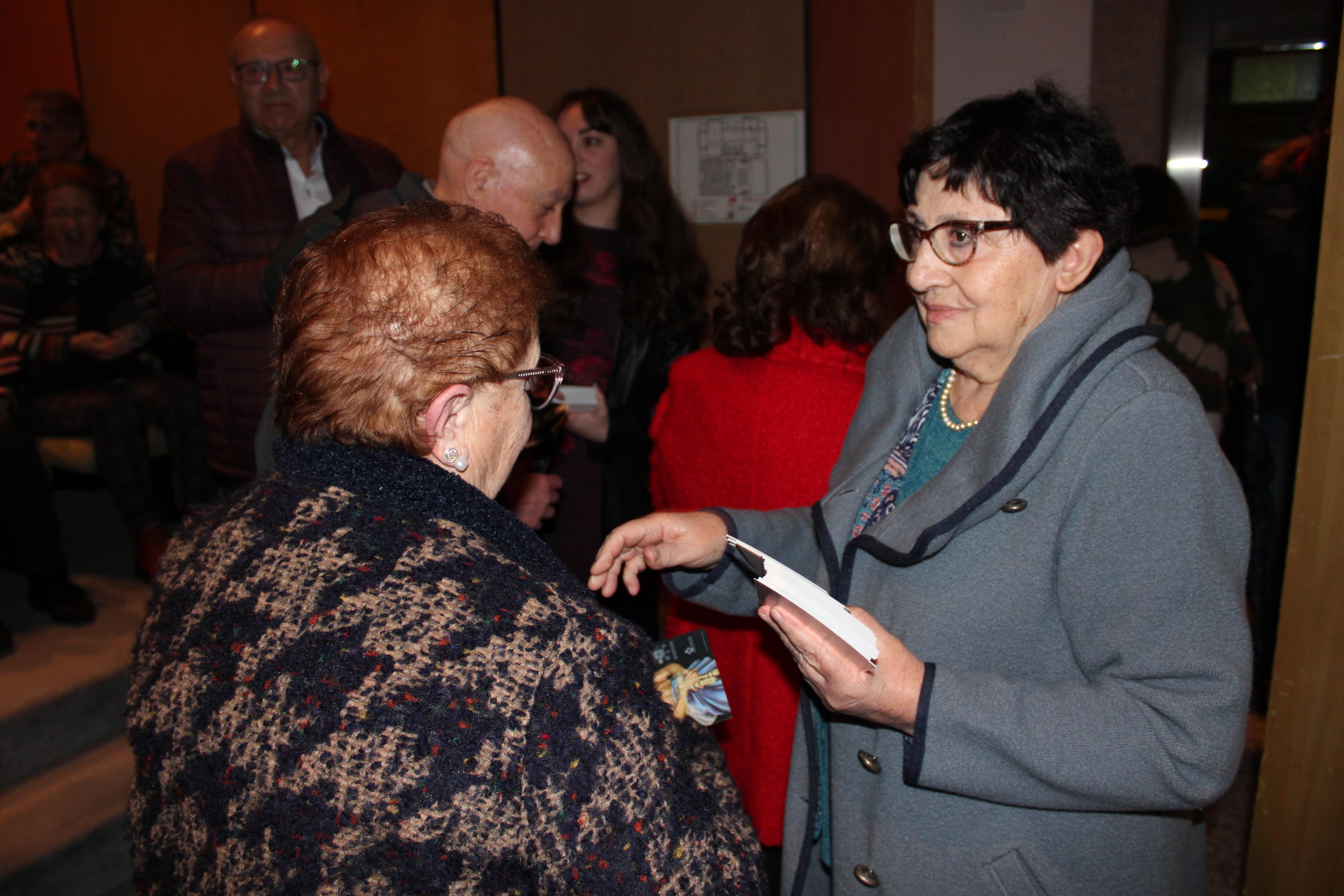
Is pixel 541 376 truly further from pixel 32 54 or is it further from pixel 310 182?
pixel 32 54

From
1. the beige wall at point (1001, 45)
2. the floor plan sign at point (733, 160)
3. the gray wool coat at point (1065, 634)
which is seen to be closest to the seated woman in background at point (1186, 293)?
the beige wall at point (1001, 45)

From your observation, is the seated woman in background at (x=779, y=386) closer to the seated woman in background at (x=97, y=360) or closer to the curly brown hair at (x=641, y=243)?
the curly brown hair at (x=641, y=243)

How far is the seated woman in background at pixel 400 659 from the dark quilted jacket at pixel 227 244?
6.38 feet

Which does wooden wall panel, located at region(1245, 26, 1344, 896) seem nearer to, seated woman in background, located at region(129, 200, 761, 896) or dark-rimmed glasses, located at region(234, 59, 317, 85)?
seated woman in background, located at region(129, 200, 761, 896)

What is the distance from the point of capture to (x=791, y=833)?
162 cm

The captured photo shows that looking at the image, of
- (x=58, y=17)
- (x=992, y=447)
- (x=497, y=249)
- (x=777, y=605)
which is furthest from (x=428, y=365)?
(x=58, y=17)

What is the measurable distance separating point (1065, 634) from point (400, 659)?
93 centimetres

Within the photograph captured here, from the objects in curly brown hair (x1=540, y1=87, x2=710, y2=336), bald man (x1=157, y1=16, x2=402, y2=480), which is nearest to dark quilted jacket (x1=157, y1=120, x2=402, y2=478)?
bald man (x1=157, y1=16, x2=402, y2=480)

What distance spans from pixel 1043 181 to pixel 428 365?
3.15 ft

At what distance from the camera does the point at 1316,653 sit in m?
1.66

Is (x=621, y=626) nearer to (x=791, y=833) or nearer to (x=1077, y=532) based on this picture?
(x=1077, y=532)

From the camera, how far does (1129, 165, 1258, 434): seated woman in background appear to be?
3.11m

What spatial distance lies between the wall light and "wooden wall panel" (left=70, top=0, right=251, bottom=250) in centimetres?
545

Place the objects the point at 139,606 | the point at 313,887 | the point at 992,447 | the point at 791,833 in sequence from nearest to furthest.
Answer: the point at 313,887 → the point at 992,447 → the point at 791,833 → the point at 139,606
